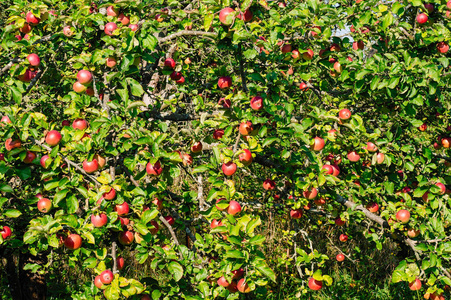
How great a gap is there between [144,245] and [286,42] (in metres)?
1.46

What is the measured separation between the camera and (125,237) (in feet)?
6.15

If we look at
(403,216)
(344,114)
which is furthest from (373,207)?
(344,114)

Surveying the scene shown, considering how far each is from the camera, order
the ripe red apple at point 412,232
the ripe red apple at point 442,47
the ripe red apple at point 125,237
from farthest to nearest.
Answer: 1. the ripe red apple at point 412,232
2. the ripe red apple at point 442,47
3. the ripe red apple at point 125,237

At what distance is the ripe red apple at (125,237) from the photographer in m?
1.87

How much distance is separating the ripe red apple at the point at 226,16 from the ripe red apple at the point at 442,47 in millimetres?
1446

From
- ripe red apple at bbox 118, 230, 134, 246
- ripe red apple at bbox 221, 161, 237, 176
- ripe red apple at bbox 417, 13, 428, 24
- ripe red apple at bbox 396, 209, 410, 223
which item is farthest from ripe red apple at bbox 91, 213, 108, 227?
ripe red apple at bbox 417, 13, 428, 24

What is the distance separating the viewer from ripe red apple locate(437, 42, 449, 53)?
94.6 inches

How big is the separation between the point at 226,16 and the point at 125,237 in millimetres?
1166

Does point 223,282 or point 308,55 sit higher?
point 308,55

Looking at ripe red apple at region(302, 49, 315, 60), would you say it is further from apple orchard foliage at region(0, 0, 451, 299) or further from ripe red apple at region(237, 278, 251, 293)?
ripe red apple at region(237, 278, 251, 293)

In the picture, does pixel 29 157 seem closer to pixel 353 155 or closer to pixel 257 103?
pixel 257 103

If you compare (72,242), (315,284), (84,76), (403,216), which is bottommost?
(315,284)

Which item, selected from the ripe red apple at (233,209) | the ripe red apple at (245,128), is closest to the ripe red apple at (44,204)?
the ripe red apple at (233,209)

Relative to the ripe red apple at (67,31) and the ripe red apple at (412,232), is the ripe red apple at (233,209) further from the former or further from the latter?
the ripe red apple at (412,232)
